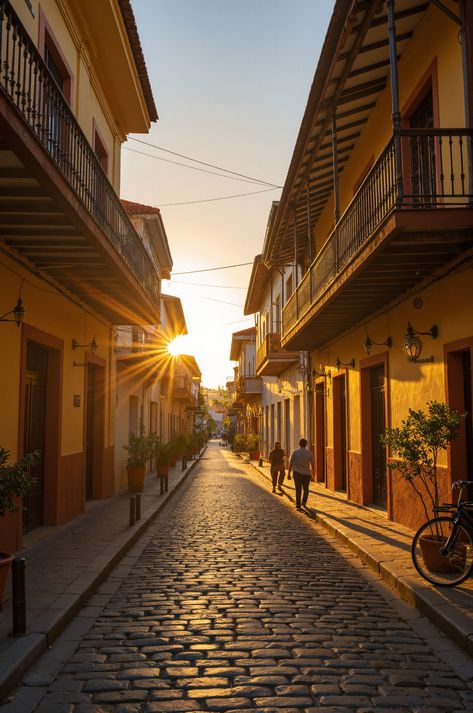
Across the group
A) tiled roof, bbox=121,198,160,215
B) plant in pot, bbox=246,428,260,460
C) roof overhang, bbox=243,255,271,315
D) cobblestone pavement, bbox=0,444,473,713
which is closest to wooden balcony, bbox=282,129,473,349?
cobblestone pavement, bbox=0,444,473,713

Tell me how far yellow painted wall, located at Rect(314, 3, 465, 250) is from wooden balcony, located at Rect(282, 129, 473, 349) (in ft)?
1.55

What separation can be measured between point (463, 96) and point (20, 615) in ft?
24.0

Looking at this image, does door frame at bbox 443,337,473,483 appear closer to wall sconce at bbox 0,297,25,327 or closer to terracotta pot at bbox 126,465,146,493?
wall sconce at bbox 0,297,25,327

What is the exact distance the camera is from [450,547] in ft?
21.4

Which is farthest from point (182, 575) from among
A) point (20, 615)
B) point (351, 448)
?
point (351, 448)

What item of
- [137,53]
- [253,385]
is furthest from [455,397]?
[253,385]

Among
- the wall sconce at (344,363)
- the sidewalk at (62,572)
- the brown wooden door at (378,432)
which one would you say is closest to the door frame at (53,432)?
A: the sidewalk at (62,572)

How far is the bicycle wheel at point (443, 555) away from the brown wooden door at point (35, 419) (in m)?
5.68

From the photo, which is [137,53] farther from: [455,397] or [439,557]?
[439,557]

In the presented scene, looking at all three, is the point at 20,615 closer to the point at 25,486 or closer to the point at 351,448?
the point at 25,486

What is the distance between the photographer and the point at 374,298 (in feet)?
35.9

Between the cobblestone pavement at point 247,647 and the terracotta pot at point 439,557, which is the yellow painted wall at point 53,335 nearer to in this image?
the cobblestone pavement at point 247,647

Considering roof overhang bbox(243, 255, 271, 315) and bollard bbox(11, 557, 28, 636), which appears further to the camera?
roof overhang bbox(243, 255, 271, 315)

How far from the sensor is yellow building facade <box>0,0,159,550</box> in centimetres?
666
